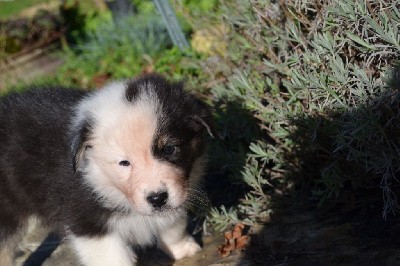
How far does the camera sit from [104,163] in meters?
4.23

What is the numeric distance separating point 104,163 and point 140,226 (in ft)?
1.76

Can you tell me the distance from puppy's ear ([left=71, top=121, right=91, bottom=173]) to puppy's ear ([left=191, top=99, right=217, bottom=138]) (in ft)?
2.08

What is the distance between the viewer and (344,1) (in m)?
4.03

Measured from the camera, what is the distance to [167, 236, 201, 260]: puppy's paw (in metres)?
5.02

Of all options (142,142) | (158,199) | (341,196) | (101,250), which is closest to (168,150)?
(142,142)

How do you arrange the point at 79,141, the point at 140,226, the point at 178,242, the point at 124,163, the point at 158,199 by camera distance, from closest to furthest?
1. the point at 158,199
2. the point at 124,163
3. the point at 79,141
4. the point at 140,226
5. the point at 178,242

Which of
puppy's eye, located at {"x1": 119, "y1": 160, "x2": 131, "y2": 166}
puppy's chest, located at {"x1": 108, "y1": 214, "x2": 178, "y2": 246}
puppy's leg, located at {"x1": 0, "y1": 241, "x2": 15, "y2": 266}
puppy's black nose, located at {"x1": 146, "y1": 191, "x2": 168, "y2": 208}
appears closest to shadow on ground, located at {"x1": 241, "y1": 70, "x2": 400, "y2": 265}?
puppy's chest, located at {"x1": 108, "y1": 214, "x2": 178, "y2": 246}

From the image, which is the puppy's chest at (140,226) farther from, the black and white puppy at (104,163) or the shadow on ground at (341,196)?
the shadow on ground at (341,196)

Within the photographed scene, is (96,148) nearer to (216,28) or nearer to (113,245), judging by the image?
(113,245)

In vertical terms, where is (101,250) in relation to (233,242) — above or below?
above

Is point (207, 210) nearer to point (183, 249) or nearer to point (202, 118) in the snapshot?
point (183, 249)

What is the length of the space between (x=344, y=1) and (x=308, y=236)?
5.28 ft

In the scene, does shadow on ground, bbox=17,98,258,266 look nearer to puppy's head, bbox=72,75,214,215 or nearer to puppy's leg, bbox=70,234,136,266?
puppy's leg, bbox=70,234,136,266

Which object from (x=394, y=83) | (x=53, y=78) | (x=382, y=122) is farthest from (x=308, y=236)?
(x=53, y=78)
